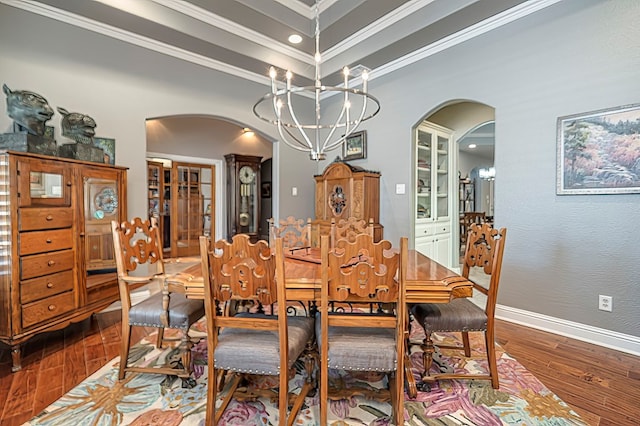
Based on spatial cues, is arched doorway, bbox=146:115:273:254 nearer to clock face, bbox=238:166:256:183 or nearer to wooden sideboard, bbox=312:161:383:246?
clock face, bbox=238:166:256:183

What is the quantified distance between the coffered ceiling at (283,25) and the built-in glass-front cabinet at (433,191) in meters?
1.16

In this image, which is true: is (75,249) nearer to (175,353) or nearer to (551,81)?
(175,353)

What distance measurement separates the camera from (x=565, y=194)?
9.00ft

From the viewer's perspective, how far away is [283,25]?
11.8ft

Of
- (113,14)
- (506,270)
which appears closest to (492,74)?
(506,270)

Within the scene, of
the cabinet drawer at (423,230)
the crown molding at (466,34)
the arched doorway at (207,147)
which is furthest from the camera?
the arched doorway at (207,147)

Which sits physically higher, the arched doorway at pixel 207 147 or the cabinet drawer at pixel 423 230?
the arched doorway at pixel 207 147

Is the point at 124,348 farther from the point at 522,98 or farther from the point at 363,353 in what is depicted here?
the point at 522,98

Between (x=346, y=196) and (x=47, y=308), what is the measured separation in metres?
3.20

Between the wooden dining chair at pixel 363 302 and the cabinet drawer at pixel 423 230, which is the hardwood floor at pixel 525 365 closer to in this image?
the wooden dining chair at pixel 363 302

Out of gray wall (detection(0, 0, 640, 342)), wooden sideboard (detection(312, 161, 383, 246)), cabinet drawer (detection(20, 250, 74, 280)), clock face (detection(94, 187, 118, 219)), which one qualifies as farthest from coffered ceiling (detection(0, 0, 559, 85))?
cabinet drawer (detection(20, 250, 74, 280))

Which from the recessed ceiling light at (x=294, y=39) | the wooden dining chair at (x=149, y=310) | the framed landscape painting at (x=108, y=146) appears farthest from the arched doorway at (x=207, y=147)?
the wooden dining chair at (x=149, y=310)

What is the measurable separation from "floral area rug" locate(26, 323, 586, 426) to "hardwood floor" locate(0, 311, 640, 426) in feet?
0.39

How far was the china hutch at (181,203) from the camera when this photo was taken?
624 centimetres
